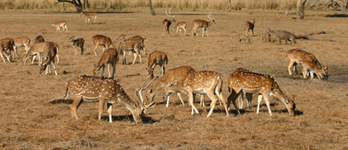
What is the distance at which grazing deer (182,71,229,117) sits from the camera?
9.44 meters

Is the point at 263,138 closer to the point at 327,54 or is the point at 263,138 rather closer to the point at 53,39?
the point at 327,54

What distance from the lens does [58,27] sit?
3103cm

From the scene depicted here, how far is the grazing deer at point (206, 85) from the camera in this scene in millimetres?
9438

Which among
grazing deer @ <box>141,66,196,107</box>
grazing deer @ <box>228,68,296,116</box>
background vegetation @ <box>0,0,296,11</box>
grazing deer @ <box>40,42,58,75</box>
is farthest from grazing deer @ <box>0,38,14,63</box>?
background vegetation @ <box>0,0,296,11</box>

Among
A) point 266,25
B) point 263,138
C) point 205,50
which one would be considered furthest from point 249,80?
point 266,25

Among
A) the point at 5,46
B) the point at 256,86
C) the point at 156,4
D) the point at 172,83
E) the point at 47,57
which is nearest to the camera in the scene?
the point at 256,86

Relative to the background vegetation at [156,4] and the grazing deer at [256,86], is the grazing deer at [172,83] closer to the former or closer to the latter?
the grazing deer at [256,86]

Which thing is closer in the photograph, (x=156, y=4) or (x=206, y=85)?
(x=206, y=85)

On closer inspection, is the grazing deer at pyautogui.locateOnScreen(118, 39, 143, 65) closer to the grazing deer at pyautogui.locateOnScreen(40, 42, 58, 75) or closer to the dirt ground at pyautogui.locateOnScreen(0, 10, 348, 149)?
the dirt ground at pyautogui.locateOnScreen(0, 10, 348, 149)

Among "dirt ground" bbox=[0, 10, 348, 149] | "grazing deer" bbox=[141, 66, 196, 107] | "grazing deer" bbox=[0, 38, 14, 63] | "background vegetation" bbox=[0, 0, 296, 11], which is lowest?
"dirt ground" bbox=[0, 10, 348, 149]

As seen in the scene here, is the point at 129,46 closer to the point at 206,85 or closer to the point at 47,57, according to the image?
the point at 47,57

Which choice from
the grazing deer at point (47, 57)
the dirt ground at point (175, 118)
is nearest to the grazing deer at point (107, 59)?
the dirt ground at point (175, 118)

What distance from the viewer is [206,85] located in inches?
374

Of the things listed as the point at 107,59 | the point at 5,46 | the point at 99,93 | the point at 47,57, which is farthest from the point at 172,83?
the point at 5,46
